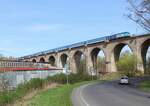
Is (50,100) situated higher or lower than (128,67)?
lower

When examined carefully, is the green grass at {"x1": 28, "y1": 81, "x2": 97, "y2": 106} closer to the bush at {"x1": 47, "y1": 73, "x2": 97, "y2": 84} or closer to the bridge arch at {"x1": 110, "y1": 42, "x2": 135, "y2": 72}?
the bush at {"x1": 47, "y1": 73, "x2": 97, "y2": 84}

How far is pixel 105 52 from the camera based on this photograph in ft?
378

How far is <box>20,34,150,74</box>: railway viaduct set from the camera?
10116 centimetres

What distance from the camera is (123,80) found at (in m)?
64.0

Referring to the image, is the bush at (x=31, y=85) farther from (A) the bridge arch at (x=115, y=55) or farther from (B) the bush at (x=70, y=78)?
(A) the bridge arch at (x=115, y=55)

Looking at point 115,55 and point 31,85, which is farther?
point 115,55

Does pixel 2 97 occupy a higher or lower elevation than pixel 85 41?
lower

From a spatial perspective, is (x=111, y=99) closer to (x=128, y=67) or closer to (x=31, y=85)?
(x=31, y=85)

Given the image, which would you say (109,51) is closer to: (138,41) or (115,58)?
(115,58)

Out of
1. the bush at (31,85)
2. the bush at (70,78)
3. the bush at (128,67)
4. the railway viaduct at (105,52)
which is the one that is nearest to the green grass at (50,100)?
the bush at (31,85)

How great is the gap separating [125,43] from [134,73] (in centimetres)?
779

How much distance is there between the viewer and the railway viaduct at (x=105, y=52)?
101156 mm

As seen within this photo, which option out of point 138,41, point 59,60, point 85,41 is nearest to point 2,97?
point 138,41

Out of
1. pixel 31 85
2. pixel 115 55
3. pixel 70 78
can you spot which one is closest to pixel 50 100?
pixel 31 85
